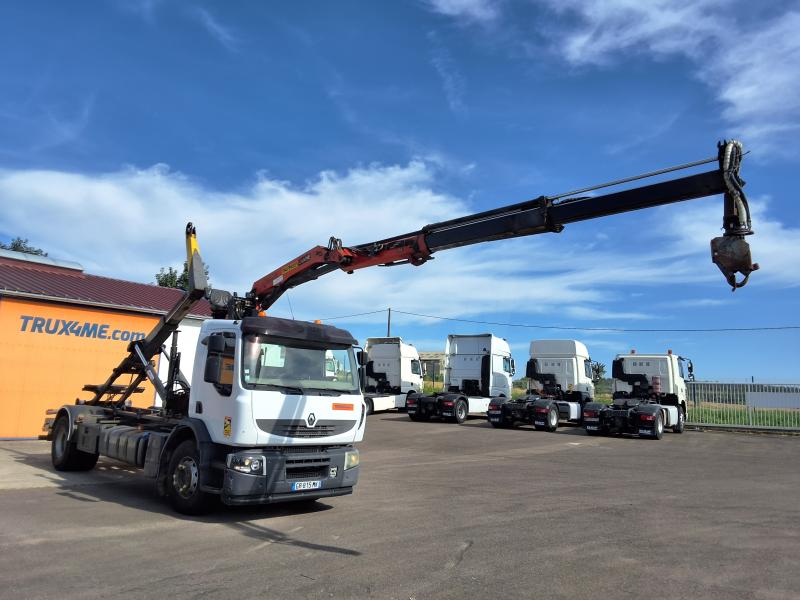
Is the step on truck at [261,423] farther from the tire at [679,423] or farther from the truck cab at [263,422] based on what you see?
the tire at [679,423]

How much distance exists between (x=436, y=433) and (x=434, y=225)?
11.9 m

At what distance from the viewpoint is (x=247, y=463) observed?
7.03 m

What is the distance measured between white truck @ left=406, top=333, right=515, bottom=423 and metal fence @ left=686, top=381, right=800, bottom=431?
8.97 metres

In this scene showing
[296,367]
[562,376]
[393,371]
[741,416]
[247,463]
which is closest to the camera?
[247,463]

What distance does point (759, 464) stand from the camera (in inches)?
559

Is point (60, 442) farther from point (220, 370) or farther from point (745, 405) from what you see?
point (745, 405)

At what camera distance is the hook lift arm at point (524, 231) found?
20.1 ft

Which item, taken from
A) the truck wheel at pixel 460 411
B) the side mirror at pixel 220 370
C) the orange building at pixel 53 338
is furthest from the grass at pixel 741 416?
the side mirror at pixel 220 370

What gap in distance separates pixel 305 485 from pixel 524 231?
4642 millimetres

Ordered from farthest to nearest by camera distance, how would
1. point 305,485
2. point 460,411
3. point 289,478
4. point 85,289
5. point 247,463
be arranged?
point 460,411 < point 85,289 < point 305,485 < point 289,478 < point 247,463

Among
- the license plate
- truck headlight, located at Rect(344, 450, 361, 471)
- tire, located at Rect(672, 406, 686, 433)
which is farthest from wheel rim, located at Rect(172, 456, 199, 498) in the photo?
tire, located at Rect(672, 406, 686, 433)

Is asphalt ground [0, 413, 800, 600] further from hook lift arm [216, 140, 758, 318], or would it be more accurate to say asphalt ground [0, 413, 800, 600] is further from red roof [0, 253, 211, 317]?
red roof [0, 253, 211, 317]

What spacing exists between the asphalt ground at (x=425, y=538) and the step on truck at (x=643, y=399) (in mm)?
8016

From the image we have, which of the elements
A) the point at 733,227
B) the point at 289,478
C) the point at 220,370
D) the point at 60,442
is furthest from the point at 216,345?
the point at 733,227
